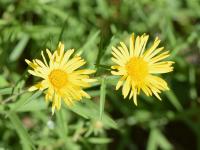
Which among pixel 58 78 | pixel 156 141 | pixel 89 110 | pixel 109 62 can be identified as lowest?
pixel 156 141

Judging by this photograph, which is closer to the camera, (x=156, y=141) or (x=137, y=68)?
(x=137, y=68)

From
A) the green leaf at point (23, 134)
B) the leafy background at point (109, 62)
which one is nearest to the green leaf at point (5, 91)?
the green leaf at point (23, 134)

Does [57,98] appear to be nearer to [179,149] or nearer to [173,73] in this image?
[173,73]

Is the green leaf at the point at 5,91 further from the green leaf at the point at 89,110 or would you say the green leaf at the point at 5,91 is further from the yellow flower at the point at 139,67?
the yellow flower at the point at 139,67

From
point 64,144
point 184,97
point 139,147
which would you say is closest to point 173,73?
point 184,97

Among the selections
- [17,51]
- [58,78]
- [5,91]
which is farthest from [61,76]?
[17,51]

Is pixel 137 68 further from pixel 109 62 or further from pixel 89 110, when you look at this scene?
pixel 109 62
